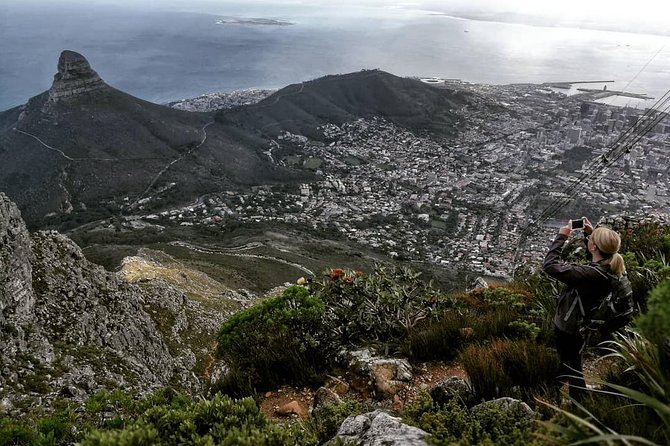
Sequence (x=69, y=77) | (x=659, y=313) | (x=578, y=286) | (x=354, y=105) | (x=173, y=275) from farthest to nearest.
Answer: (x=354, y=105), (x=69, y=77), (x=173, y=275), (x=578, y=286), (x=659, y=313)

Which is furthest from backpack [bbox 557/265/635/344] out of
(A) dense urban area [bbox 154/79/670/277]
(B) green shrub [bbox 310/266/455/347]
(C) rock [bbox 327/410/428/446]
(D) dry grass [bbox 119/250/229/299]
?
(A) dense urban area [bbox 154/79/670/277]

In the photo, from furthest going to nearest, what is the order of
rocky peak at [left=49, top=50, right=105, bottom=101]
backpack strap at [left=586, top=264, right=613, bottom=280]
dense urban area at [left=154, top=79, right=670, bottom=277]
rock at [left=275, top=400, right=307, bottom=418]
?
rocky peak at [left=49, top=50, right=105, bottom=101] < dense urban area at [left=154, top=79, right=670, bottom=277] < rock at [left=275, top=400, right=307, bottom=418] < backpack strap at [left=586, top=264, right=613, bottom=280]

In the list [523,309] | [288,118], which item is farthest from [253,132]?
[523,309]

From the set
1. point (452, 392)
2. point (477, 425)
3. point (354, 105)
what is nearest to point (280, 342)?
point (452, 392)

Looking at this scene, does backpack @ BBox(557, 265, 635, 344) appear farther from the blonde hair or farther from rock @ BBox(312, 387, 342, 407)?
rock @ BBox(312, 387, 342, 407)

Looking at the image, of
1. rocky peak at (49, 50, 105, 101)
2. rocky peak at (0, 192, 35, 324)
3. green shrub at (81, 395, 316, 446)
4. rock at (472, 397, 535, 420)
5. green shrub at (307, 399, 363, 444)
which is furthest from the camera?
rocky peak at (49, 50, 105, 101)

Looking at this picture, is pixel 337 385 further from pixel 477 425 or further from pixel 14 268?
pixel 14 268
